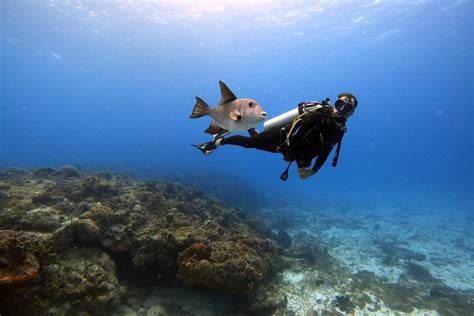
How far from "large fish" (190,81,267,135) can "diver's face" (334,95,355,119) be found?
171 cm

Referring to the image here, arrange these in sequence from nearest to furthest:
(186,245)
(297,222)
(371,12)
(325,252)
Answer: (186,245), (325,252), (297,222), (371,12)

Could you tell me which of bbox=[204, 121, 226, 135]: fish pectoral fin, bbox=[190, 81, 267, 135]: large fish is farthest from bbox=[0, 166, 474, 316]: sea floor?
bbox=[190, 81, 267, 135]: large fish

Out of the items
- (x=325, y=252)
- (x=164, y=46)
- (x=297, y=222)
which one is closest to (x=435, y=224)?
(x=297, y=222)

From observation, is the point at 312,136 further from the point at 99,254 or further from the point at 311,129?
the point at 99,254

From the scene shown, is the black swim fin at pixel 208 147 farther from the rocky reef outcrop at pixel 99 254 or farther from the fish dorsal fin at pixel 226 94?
the rocky reef outcrop at pixel 99 254

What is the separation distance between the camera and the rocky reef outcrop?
4047 millimetres

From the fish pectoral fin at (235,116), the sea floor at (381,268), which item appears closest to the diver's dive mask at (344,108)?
the fish pectoral fin at (235,116)

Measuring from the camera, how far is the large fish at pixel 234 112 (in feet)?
8.41

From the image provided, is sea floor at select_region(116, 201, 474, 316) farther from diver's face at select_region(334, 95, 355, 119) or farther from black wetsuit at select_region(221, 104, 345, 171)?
diver's face at select_region(334, 95, 355, 119)

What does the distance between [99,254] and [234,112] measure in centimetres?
496

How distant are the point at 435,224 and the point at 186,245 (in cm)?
2531

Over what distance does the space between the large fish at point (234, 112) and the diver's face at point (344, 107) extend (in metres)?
1.71

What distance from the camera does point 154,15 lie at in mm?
33688

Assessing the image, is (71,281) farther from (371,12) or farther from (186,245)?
(371,12)
